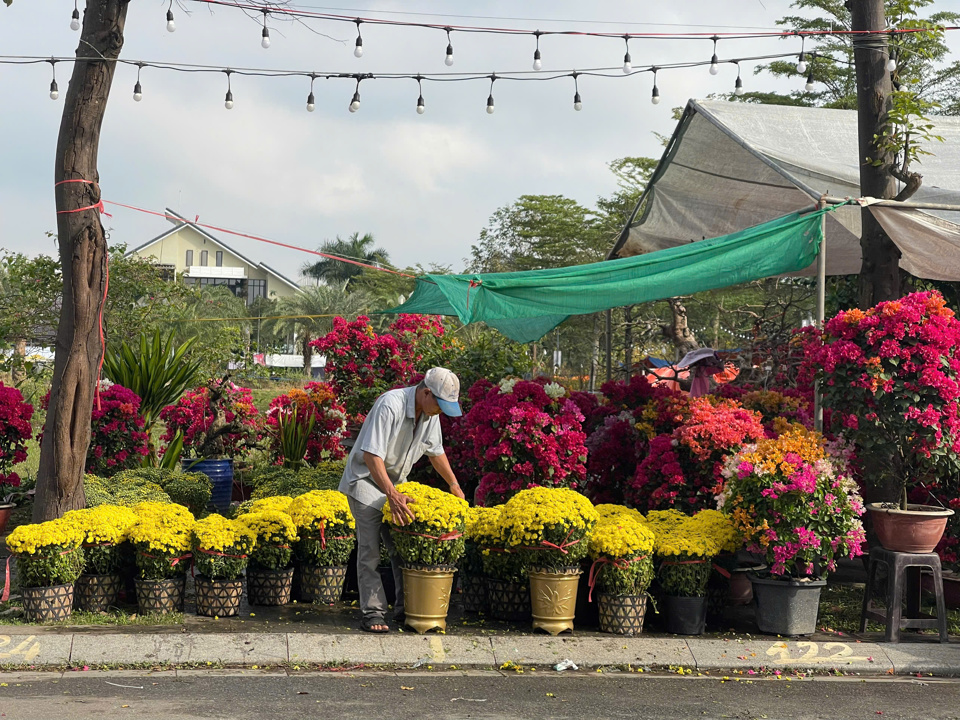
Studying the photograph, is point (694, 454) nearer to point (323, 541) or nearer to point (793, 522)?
point (793, 522)

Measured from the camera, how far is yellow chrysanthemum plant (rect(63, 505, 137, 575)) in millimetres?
6406

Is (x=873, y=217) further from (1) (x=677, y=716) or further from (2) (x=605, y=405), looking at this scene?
(1) (x=677, y=716)

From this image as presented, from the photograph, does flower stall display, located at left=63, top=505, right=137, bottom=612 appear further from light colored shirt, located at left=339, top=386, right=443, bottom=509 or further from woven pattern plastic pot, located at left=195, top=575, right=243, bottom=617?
light colored shirt, located at left=339, top=386, right=443, bottom=509

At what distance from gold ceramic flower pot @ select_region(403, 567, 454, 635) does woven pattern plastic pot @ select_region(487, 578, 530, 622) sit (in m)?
0.50

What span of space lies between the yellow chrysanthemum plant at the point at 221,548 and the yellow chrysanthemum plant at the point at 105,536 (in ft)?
1.52

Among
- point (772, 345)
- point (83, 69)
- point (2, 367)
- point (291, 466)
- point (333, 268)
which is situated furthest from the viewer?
point (333, 268)

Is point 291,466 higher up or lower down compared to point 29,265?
lower down

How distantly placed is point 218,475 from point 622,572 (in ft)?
18.8

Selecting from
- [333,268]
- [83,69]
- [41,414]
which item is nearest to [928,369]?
[83,69]

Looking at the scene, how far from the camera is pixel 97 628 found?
20.1ft

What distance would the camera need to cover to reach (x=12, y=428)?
9.12 meters

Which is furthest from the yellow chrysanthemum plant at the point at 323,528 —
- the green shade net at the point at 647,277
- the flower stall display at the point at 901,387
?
the flower stall display at the point at 901,387

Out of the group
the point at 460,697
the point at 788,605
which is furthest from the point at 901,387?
the point at 460,697

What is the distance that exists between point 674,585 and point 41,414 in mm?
18240
